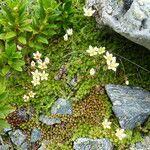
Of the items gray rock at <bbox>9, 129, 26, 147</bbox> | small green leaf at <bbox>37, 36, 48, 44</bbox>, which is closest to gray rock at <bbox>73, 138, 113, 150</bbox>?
gray rock at <bbox>9, 129, 26, 147</bbox>

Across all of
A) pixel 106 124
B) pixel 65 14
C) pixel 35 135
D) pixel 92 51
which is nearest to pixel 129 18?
pixel 92 51

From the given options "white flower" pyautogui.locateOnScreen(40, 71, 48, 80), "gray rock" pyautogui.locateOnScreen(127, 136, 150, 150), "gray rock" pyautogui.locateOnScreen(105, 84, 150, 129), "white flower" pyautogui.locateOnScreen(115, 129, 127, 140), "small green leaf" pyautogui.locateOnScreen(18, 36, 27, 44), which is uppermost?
"small green leaf" pyautogui.locateOnScreen(18, 36, 27, 44)

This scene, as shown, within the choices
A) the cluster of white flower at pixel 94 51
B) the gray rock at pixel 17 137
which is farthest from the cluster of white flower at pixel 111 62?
the gray rock at pixel 17 137

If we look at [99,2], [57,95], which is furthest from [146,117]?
[99,2]

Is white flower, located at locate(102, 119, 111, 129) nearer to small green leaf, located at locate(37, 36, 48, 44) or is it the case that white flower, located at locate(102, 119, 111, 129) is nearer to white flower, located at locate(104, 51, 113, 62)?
white flower, located at locate(104, 51, 113, 62)

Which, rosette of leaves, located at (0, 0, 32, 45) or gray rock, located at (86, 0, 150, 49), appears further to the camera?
rosette of leaves, located at (0, 0, 32, 45)

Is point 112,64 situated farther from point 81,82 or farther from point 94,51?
point 81,82

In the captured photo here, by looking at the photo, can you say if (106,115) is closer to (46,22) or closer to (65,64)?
(65,64)
